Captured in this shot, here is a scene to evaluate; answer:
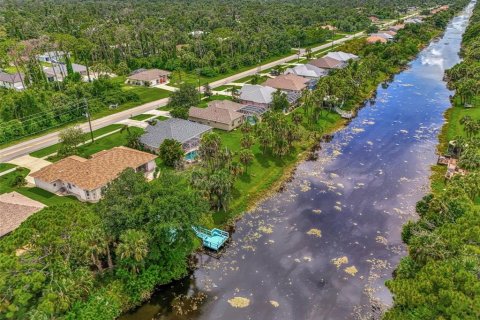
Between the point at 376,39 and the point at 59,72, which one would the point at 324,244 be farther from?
the point at 376,39

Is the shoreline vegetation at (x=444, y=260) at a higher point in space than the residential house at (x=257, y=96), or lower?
higher

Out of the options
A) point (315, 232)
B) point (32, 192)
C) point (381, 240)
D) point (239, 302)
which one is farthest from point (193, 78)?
point (239, 302)

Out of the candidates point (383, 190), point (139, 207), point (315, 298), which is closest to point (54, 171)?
point (139, 207)

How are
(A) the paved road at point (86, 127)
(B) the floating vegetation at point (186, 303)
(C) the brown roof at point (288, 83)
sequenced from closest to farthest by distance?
(B) the floating vegetation at point (186, 303), (A) the paved road at point (86, 127), (C) the brown roof at point (288, 83)

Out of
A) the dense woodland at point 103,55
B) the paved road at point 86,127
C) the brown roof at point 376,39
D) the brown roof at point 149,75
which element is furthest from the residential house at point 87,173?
the brown roof at point 376,39

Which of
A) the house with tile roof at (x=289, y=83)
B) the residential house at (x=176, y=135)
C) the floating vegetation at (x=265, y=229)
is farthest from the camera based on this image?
the house with tile roof at (x=289, y=83)

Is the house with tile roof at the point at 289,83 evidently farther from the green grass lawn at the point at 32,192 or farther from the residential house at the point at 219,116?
the green grass lawn at the point at 32,192

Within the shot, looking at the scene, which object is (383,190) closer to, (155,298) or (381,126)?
(381,126)
